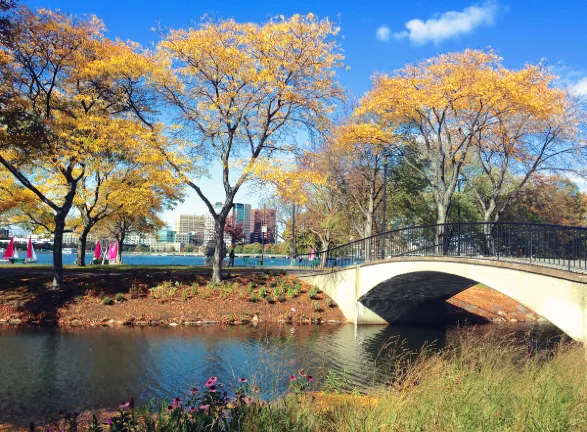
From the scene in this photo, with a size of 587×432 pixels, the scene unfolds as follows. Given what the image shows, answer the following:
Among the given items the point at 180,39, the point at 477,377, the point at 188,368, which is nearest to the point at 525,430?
the point at 477,377

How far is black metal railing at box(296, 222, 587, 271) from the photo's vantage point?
11.3 m

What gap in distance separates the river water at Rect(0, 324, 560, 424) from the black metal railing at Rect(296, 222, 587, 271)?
8.28 ft

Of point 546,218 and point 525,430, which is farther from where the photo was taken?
point 546,218

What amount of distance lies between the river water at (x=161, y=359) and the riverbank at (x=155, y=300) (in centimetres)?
121

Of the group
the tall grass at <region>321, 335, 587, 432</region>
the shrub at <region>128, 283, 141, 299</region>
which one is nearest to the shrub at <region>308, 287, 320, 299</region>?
the shrub at <region>128, 283, 141, 299</region>

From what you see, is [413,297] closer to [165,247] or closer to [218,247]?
[218,247]

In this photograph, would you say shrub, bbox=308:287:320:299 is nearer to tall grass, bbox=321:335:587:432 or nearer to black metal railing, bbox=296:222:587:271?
black metal railing, bbox=296:222:587:271

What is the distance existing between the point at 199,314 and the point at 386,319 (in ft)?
27.9

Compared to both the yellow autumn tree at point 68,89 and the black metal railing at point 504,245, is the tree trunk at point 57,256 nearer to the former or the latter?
the yellow autumn tree at point 68,89

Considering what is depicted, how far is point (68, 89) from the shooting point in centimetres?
2261

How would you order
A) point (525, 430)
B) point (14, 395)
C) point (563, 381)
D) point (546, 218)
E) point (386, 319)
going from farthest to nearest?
point (546, 218)
point (386, 319)
point (14, 395)
point (563, 381)
point (525, 430)

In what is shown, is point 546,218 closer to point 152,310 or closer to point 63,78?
point 152,310

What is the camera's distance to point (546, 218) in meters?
38.8

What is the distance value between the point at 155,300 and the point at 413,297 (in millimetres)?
11709
